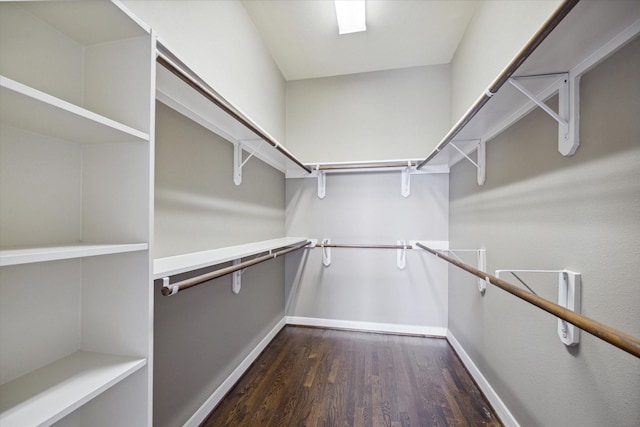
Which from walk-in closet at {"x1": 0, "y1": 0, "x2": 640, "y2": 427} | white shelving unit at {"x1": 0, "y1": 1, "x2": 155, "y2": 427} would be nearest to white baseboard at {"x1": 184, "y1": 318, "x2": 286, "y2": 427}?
walk-in closet at {"x1": 0, "y1": 0, "x2": 640, "y2": 427}

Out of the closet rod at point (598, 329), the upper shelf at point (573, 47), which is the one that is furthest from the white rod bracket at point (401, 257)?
the closet rod at point (598, 329)

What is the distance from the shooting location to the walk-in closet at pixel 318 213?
0.66 m

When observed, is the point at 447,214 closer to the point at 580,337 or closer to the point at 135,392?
the point at 580,337

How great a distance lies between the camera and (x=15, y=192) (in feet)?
2.06

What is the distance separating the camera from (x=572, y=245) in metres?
0.93

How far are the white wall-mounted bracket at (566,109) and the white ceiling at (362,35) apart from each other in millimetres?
1254

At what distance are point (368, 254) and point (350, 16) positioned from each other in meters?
2.01

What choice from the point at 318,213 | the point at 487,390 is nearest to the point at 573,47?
the point at 487,390

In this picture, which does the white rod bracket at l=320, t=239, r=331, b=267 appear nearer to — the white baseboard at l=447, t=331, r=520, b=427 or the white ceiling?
the white baseboard at l=447, t=331, r=520, b=427

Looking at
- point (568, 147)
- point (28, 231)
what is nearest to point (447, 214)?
point (568, 147)

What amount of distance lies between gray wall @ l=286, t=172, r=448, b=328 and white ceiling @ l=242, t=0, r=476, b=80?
3.54 ft

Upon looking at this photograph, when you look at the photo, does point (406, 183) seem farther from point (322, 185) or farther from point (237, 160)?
point (237, 160)

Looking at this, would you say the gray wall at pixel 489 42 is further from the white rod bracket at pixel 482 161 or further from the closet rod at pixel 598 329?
the closet rod at pixel 598 329

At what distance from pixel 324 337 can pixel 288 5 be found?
108 inches
